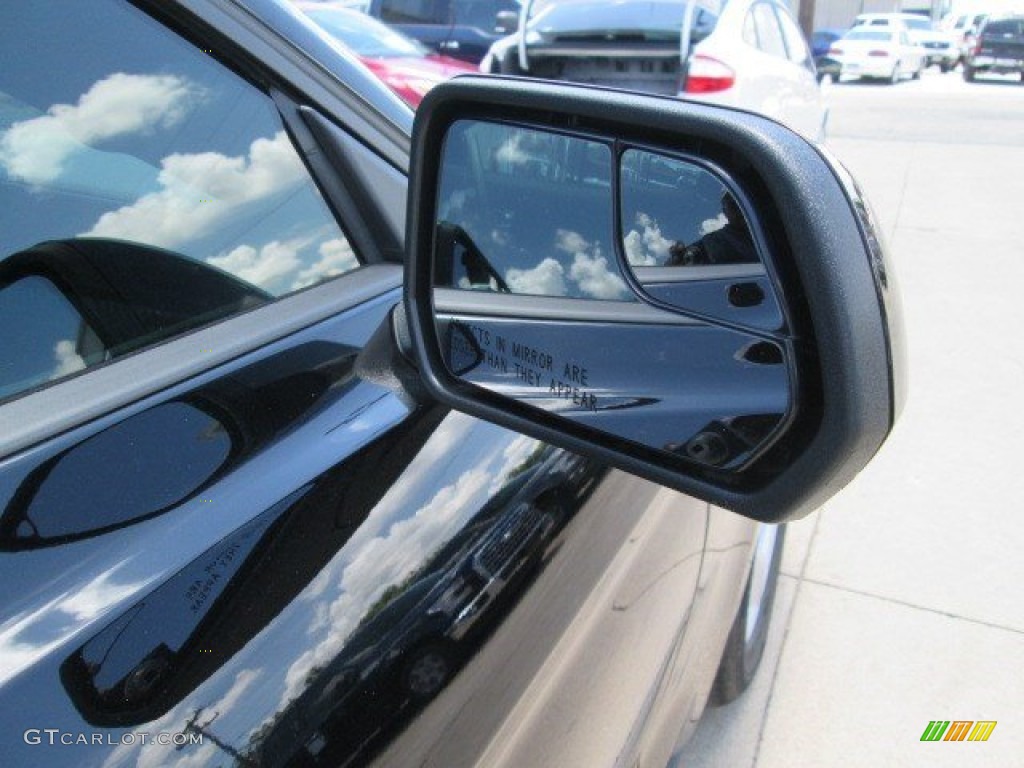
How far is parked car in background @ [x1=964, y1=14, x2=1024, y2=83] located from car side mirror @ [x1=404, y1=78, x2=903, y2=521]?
2741cm

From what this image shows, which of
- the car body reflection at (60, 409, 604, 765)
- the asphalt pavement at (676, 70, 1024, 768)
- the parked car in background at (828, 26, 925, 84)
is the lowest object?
the parked car in background at (828, 26, 925, 84)

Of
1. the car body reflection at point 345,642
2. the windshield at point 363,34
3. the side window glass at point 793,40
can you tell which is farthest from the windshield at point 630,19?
the car body reflection at point 345,642

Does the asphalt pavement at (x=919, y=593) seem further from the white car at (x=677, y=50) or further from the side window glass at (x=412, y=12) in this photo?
the side window glass at (x=412, y=12)

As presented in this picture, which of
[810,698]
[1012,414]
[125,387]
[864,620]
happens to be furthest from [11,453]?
[1012,414]

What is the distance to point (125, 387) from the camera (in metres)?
1.04

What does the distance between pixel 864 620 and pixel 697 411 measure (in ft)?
8.48

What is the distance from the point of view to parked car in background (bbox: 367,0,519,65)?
396 inches

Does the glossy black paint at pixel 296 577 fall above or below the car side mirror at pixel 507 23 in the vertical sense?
above

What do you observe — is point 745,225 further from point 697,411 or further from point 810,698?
point 810,698

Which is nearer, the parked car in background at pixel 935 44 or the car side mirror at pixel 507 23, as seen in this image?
the car side mirror at pixel 507 23

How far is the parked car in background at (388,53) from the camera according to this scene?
257 inches

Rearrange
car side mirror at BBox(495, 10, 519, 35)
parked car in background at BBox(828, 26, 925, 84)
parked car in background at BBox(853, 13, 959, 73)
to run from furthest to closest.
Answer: parked car in background at BBox(853, 13, 959, 73)
parked car in background at BBox(828, 26, 925, 84)
car side mirror at BBox(495, 10, 519, 35)
